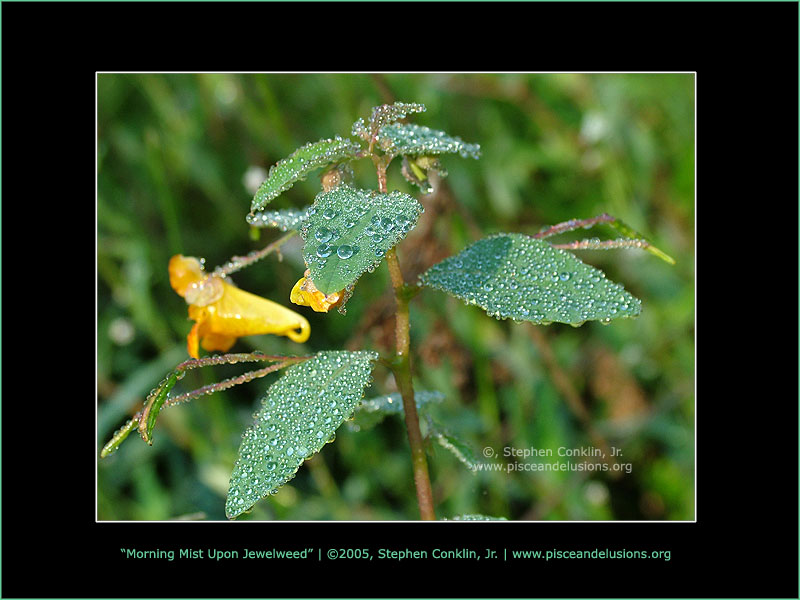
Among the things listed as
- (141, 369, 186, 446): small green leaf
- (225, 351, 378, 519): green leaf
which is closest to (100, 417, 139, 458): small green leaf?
(141, 369, 186, 446): small green leaf

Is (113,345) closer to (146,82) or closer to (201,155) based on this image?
(201,155)

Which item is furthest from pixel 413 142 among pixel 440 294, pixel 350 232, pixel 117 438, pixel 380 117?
pixel 440 294

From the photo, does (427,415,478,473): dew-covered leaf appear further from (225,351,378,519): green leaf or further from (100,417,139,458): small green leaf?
(100,417,139,458): small green leaf

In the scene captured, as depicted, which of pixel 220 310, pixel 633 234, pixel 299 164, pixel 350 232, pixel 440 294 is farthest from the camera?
pixel 440 294

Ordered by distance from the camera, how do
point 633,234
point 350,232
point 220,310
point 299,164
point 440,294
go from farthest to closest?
point 440,294, point 220,310, point 633,234, point 299,164, point 350,232

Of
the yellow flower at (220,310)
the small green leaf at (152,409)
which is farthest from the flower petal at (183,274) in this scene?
the small green leaf at (152,409)

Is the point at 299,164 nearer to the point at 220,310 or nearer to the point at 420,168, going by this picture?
the point at 420,168
